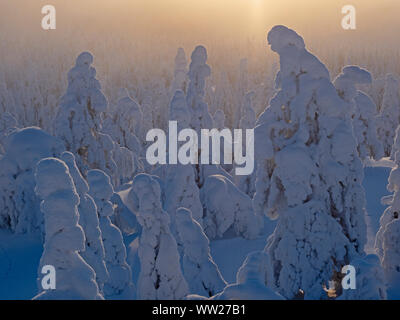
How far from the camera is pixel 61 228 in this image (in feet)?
28.3

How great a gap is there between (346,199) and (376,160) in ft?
76.3

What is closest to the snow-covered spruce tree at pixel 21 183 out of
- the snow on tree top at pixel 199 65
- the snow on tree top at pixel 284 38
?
the snow on tree top at pixel 199 65

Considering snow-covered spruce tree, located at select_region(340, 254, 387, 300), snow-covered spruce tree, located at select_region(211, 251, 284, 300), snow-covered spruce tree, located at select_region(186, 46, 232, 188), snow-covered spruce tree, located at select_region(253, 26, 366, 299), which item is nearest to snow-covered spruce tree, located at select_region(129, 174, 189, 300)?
snow-covered spruce tree, located at select_region(253, 26, 366, 299)

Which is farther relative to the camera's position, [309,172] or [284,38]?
[284,38]

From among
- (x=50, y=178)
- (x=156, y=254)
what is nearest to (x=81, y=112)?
(x=156, y=254)

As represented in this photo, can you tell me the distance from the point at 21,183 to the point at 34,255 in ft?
11.2

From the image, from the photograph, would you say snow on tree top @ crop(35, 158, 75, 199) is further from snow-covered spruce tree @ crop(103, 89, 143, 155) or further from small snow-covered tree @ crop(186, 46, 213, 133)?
snow-covered spruce tree @ crop(103, 89, 143, 155)

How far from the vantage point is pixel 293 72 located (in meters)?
13.0

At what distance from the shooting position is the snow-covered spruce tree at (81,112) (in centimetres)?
2505

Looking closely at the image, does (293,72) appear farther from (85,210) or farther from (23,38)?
(23,38)

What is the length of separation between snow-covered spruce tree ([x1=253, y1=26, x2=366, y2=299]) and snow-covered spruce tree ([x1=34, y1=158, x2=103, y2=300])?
232 inches

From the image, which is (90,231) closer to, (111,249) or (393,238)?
(111,249)

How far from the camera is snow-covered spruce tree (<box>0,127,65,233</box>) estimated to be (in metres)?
21.0
